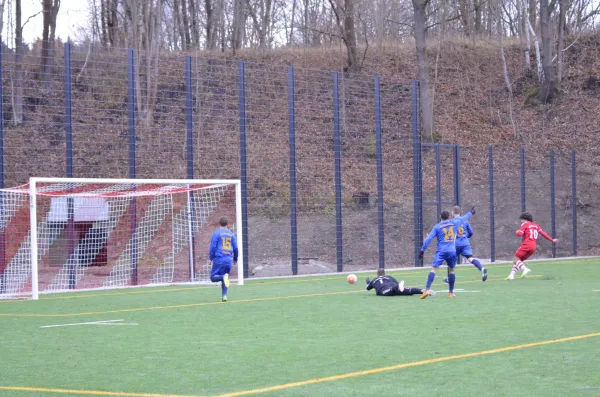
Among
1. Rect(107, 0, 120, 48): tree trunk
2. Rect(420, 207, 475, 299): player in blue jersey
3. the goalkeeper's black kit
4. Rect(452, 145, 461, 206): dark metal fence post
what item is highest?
Rect(107, 0, 120, 48): tree trunk

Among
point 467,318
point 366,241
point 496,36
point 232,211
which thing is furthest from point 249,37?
point 467,318

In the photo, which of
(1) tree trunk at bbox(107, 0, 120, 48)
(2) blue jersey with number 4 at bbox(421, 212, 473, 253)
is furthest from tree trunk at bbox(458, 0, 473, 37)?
(2) blue jersey with number 4 at bbox(421, 212, 473, 253)

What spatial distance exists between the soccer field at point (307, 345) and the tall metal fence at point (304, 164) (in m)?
8.66

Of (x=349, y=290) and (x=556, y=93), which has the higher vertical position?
(x=556, y=93)

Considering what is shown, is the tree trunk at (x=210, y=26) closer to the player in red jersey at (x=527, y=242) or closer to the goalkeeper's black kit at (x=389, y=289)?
the player in red jersey at (x=527, y=242)

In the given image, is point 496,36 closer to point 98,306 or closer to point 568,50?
point 568,50

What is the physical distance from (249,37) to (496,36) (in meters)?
14.4

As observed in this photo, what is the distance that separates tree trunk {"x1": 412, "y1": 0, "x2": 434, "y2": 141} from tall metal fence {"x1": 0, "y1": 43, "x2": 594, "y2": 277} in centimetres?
98

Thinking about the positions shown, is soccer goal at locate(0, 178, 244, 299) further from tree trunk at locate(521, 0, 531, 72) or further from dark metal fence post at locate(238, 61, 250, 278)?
tree trunk at locate(521, 0, 531, 72)

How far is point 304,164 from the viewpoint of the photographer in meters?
32.2

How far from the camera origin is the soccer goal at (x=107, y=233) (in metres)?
19.2

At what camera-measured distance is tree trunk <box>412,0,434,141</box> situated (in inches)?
1513

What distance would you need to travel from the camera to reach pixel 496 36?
51188mm

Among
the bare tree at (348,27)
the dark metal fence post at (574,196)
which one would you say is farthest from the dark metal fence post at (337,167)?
the bare tree at (348,27)
